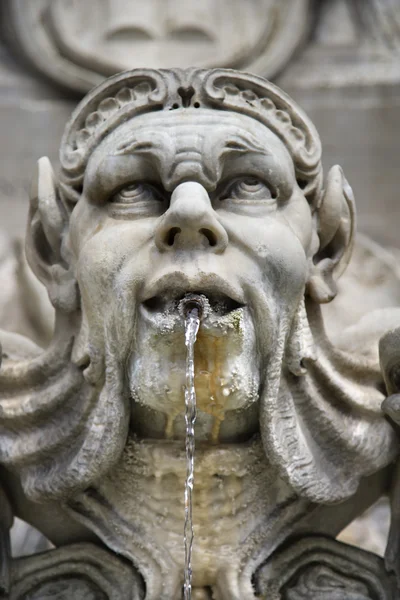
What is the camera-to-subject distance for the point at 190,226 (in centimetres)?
217

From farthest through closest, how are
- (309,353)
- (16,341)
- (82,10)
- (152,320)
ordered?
(82,10)
(16,341)
(309,353)
(152,320)

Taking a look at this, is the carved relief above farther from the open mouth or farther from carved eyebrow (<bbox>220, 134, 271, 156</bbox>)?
the open mouth

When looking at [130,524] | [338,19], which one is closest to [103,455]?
[130,524]

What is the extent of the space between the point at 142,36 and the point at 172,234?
1.20 meters

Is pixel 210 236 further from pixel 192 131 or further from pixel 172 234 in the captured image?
pixel 192 131

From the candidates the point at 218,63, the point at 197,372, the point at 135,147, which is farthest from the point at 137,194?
the point at 218,63

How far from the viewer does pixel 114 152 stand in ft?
7.54

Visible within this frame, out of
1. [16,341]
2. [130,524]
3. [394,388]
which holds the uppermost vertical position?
[16,341]

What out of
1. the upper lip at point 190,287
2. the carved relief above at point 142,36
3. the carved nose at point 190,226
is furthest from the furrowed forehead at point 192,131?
the carved relief above at point 142,36

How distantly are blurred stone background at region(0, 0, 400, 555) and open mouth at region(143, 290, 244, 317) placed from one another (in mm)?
1073

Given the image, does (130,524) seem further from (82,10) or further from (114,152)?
(82,10)

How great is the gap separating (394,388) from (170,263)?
52cm

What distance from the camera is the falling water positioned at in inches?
84.8

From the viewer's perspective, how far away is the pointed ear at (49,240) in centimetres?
240
